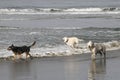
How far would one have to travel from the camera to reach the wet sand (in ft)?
48.2

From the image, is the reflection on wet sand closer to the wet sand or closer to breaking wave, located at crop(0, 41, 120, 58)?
the wet sand

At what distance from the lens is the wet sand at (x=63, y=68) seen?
14.7 metres

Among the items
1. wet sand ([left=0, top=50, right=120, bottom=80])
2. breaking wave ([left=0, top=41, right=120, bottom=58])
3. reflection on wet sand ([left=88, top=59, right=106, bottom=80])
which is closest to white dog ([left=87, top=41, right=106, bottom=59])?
wet sand ([left=0, top=50, right=120, bottom=80])

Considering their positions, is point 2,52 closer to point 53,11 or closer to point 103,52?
point 103,52

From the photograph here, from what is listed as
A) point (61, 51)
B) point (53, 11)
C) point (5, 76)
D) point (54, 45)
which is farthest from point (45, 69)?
point (53, 11)

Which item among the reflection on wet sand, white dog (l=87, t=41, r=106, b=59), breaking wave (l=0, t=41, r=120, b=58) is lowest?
the reflection on wet sand

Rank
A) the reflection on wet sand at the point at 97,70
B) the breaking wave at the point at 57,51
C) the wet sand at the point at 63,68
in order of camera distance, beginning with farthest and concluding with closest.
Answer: the breaking wave at the point at 57,51 < the wet sand at the point at 63,68 < the reflection on wet sand at the point at 97,70

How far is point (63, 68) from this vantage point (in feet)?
53.8

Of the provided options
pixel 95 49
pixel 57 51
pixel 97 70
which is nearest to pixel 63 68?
pixel 97 70

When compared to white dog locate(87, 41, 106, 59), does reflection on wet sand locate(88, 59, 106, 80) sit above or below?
below

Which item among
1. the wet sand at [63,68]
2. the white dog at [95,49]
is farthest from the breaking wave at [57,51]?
the white dog at [95,49]

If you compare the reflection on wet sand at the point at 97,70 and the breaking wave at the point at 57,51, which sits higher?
the breaking wave at the point at 57,51

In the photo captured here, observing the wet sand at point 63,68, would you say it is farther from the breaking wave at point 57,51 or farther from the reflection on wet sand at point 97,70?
the breaking wave at point 57,51

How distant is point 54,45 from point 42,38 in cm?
402
